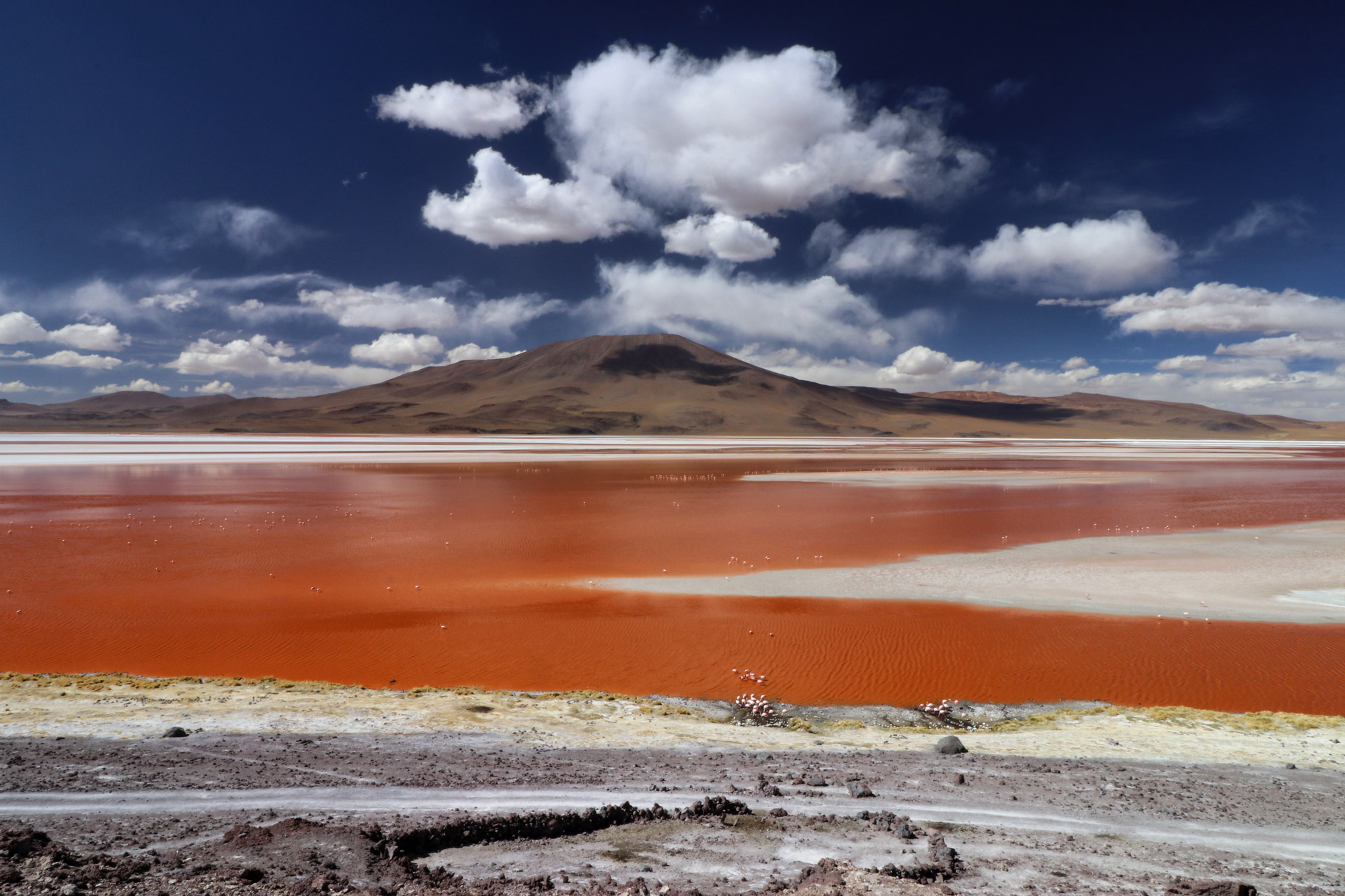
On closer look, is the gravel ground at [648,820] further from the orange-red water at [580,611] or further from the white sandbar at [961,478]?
the white sandbar at [961,478]

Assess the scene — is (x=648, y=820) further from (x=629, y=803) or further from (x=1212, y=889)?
(x=1212, y=889)

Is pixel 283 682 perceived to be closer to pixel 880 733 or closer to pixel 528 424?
pixel 880 733

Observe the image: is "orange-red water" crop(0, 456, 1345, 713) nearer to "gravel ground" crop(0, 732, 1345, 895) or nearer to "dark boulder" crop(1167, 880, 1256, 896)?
"gravel ground" crop(0, 732, 1345, 895)

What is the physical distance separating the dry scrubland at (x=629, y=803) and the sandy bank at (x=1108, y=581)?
621cm

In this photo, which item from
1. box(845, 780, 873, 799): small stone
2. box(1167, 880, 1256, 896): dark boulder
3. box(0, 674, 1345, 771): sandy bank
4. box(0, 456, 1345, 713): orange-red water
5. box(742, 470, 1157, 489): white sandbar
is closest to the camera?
box(1167, 880, 1256, 896): dark boulder

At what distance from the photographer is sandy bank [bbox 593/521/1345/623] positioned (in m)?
13.7

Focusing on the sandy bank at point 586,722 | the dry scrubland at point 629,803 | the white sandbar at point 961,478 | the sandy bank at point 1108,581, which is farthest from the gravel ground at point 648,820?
the white sandbar at point 961,478

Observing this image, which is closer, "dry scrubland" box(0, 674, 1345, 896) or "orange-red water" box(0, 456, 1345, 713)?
"dry scrubland" box(0, 674, 1345, 896)

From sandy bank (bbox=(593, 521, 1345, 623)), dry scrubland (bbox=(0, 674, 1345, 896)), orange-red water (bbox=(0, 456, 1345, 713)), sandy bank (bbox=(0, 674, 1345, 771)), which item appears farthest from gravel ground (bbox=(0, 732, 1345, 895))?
sandy bank (bbox=(593, 521, 1345, 623))

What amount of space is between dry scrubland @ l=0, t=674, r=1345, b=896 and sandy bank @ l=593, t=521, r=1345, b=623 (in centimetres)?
621

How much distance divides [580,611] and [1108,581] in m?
12.2

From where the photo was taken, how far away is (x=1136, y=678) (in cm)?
1011

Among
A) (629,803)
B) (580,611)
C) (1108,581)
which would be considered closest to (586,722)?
(629,803)

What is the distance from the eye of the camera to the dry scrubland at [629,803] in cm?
426
